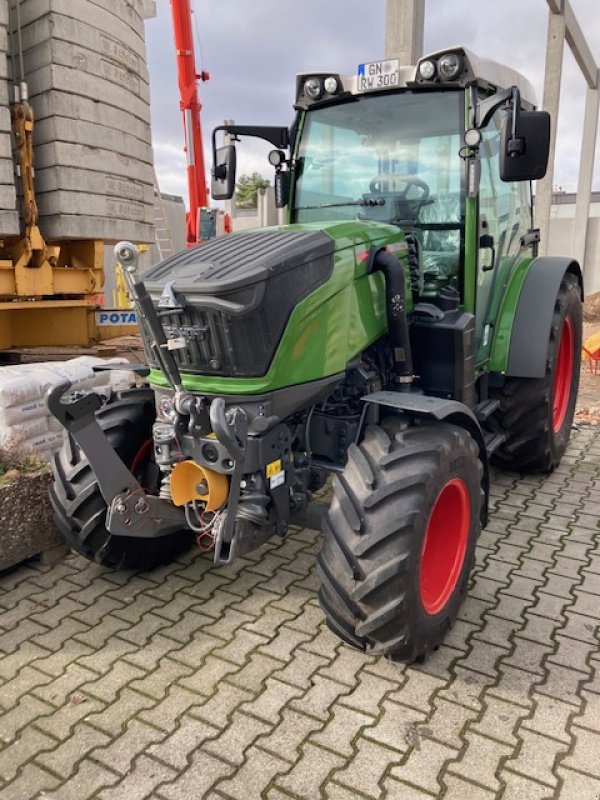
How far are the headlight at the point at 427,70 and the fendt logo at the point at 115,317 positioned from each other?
2.81 metres

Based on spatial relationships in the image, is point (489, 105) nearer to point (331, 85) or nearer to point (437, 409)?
point (331, 85)

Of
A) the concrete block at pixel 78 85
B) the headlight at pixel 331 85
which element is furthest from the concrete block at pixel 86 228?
the headlight at pixel 331 85

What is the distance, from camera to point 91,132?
14.2 ft

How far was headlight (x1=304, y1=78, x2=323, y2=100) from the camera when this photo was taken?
3.61 m

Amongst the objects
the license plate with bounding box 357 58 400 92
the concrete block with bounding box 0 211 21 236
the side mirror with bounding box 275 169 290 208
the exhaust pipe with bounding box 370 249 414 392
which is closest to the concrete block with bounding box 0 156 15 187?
the concrete block with bounding box 0 211 21 236

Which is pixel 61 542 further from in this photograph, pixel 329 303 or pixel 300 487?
pixel 329 303

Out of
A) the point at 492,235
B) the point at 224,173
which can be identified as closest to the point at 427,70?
the point at 492,235

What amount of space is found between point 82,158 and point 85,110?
11.8 inches

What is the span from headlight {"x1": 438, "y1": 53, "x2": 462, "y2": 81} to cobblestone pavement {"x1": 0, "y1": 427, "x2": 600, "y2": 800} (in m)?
2.42

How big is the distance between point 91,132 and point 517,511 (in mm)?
3629

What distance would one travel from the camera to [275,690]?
8.15 feet

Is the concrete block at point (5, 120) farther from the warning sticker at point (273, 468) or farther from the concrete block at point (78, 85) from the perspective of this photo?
the warning sticker at point (273, 468)

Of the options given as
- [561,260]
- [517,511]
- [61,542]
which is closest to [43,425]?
[61,542]

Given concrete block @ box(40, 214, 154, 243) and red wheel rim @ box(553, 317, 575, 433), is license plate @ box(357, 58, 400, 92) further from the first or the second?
red wheel rim @ box(553, 317, 575, 433)
